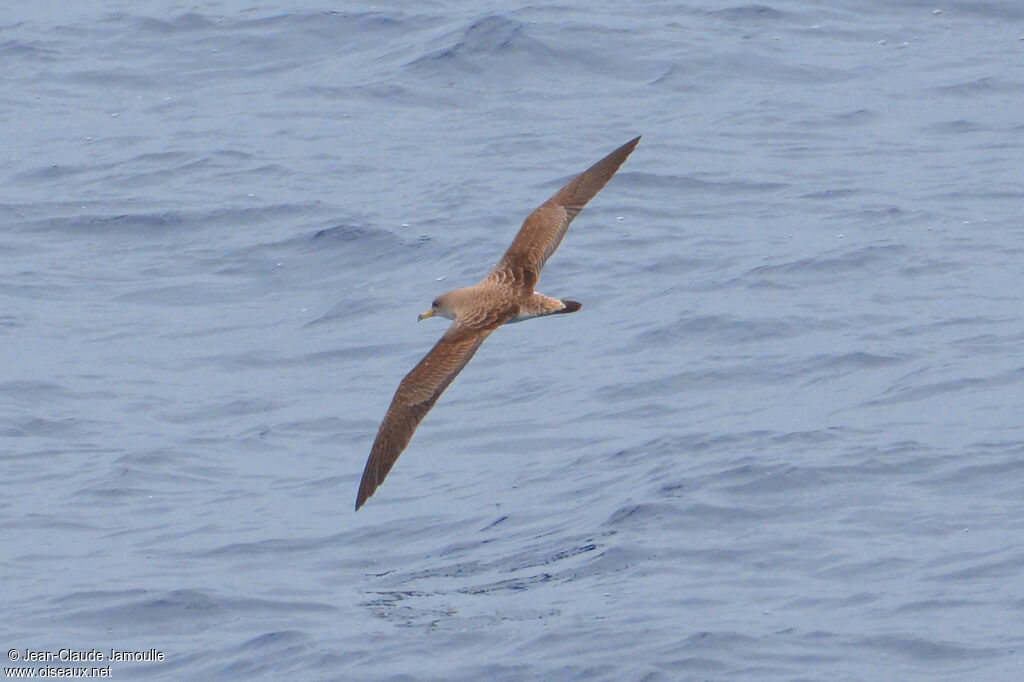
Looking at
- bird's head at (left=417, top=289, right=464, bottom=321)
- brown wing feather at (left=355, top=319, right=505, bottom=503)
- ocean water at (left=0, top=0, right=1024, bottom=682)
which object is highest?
bird's head at (left=417, top=289, right=464, bottom=321)

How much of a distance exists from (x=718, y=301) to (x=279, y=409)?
10.9 feet

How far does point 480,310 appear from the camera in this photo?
993 centimetres

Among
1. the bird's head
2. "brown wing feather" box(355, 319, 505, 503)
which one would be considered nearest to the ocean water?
"brown wing feather" box(355, 319, 505, 503)

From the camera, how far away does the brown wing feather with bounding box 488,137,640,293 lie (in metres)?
10.4

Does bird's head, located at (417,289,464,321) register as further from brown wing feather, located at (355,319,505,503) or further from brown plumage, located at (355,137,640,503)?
brown wing feather, located at (355,319,505,503)

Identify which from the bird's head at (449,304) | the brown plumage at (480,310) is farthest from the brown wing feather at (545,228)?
the bird's head at (449,304)

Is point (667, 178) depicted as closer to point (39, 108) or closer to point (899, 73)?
point (899, 73)

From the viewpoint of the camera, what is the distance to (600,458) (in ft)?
38.5

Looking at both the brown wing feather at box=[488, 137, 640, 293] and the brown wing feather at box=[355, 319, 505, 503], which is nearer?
the brown wing feather at box=[355, 319, 505, 503]

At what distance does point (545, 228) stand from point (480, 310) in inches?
40.0

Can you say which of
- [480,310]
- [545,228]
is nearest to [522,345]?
[545,228]

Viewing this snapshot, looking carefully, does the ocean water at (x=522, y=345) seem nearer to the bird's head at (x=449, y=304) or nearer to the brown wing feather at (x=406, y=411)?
the brown wing feather at (x=406, y=411)

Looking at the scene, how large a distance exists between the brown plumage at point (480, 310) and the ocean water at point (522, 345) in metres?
1.08

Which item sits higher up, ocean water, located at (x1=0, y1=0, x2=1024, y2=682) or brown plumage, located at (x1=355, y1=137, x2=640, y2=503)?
brown plumage, located at (x1=355, y1=137, x2=640, y2=503)
